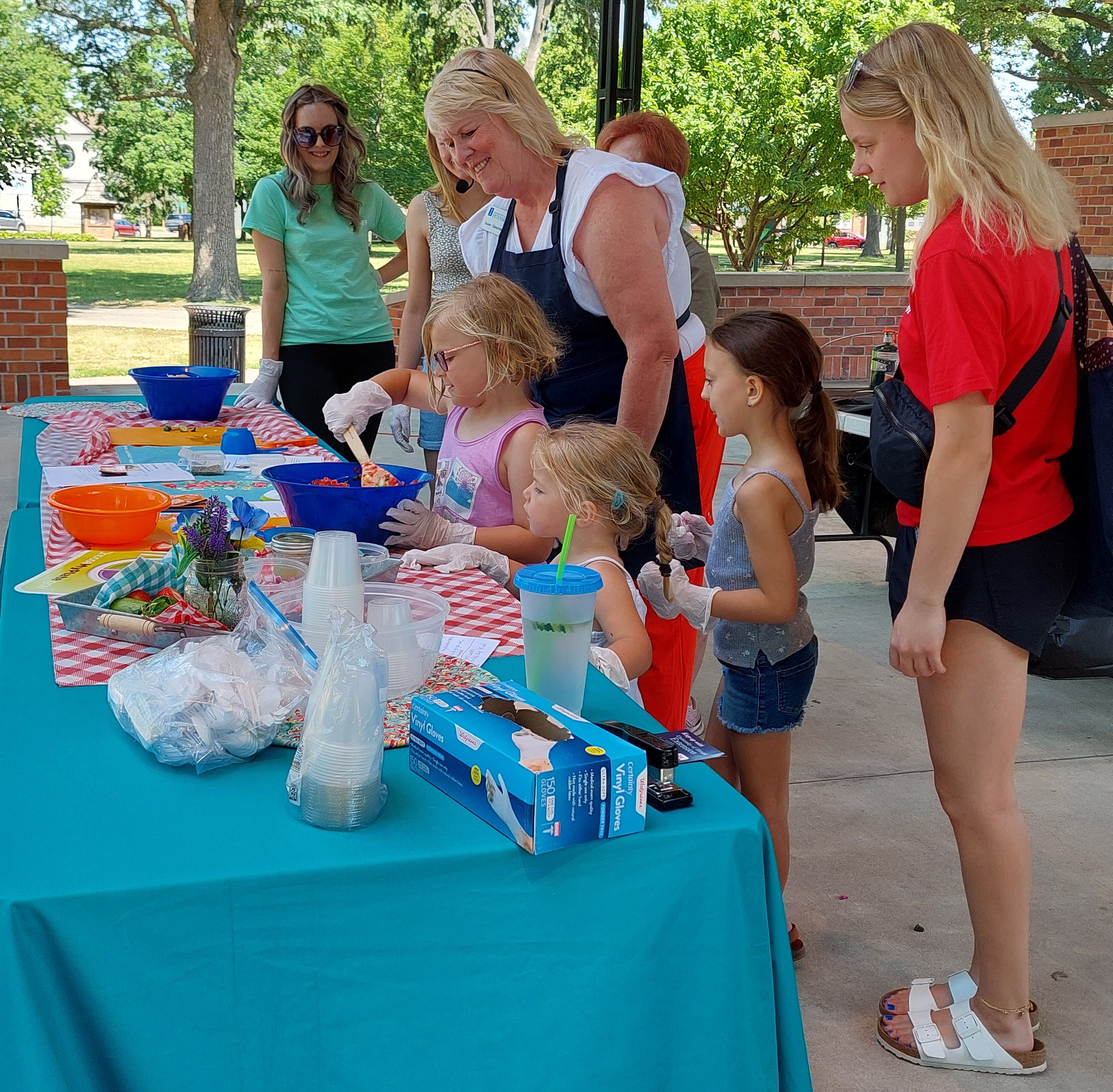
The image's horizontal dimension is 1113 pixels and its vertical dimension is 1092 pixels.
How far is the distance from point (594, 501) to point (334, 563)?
63 centimetres

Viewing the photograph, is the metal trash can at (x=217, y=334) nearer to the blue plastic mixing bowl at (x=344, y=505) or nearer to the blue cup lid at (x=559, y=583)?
the blue plastic mixing bowl at (x=344, y=505)

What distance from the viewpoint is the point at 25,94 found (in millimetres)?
26453

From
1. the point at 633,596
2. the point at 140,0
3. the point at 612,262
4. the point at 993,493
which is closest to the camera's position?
the point at 993,493

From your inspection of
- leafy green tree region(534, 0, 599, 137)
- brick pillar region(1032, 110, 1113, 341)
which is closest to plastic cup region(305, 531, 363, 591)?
brick pillar region(1032, 110, 1113, 341)

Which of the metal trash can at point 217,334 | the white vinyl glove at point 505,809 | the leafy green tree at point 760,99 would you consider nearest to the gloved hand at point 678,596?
the white vinyl glove at point 505,809

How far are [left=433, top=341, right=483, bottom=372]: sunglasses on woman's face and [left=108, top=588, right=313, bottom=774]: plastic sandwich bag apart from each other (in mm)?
1134

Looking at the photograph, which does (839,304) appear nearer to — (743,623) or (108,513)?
(743,623)

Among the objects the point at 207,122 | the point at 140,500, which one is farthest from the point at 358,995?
the point at 207,122

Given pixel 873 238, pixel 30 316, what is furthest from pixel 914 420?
pixel 873 238

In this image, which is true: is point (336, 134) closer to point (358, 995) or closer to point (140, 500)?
point (140, 500)

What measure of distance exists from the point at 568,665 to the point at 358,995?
0.47m

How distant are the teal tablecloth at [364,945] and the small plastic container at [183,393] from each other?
2.28 metres

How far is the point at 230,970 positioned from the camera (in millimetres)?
1057

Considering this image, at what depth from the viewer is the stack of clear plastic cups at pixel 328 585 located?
146 cm
